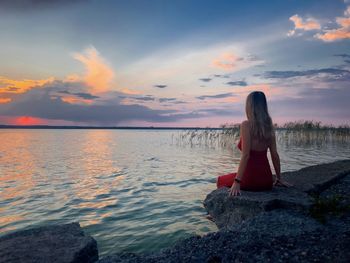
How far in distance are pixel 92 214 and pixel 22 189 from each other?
4797 millimetres

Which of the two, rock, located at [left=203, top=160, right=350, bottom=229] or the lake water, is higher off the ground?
rock, located at [left=203, top=160, right=350, bottom=229]

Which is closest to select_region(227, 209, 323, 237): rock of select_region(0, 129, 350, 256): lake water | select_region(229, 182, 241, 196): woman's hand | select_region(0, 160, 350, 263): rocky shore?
select_region(0, 160, 350, 263): rocky shore

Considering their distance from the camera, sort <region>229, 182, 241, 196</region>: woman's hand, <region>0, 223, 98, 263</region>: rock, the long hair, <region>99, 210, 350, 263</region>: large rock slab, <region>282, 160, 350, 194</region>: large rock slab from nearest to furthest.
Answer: <region>99, 210, 350, 263</region>: large rock slab < <region>0, 223, 98, 263</region>: rock < the long hair < <region>229, 182, 241, 196</region>: woman's hand < <region>282, 160, 350, 194</region>: large rock slab

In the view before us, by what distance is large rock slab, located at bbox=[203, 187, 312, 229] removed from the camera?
5141mm

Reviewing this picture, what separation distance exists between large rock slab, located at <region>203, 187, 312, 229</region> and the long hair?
3.92 feet

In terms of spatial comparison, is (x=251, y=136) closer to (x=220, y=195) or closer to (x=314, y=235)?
(x=220, y=195)

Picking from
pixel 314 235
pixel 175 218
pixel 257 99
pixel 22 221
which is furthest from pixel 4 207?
pixel 314 235

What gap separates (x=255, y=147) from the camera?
5.66 meters

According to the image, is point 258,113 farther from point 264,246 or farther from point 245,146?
point 264,246

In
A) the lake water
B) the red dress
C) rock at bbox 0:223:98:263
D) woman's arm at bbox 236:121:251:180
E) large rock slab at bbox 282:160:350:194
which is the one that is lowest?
the lake water

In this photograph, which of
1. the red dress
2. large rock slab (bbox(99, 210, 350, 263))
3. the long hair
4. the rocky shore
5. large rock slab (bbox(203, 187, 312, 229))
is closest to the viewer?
large rock slab (bbox(99, 210, 350, 263))

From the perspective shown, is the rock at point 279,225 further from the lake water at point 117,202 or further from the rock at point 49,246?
the rock at point 49,246

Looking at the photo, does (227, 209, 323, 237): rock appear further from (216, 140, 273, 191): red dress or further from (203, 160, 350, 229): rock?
(216, 140, 273, 191): red dress

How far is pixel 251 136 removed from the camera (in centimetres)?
554
